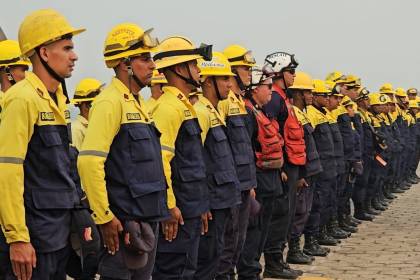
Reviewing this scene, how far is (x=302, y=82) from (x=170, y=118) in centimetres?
469

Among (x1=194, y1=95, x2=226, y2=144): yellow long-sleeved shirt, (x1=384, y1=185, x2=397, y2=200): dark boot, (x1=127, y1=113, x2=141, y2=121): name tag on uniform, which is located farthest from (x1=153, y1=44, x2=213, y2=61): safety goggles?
(x1=384, y1=185, x2=397, y2=200): dark boot

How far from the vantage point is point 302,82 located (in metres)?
9.98

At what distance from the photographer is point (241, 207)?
692cm

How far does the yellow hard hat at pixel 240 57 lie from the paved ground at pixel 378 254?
7.87ft

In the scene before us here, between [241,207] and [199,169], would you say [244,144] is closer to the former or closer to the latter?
[241,207]

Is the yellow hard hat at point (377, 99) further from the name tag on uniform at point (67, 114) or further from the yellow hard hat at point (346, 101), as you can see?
the name tag on uniform at point (67, 114)

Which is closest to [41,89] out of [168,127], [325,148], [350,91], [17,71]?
[168,127]

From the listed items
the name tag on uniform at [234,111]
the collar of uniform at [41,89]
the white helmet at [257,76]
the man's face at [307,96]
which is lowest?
the man's face at [307,96]

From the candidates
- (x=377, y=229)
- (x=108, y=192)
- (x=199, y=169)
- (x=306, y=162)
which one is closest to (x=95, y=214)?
(x=108, y=192)

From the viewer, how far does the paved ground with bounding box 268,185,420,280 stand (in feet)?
29.2

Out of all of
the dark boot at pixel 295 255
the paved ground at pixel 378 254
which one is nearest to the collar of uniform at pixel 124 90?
the paved ground at pixel 378 254

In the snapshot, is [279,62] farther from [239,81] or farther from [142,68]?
[142,68]

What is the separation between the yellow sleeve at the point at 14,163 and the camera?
3.80 meters

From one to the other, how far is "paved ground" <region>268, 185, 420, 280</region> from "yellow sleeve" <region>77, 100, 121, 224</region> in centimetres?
408
